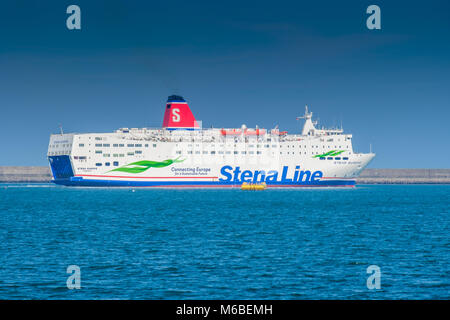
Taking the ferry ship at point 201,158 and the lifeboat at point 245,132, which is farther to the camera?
the lifeboat at point 245,132

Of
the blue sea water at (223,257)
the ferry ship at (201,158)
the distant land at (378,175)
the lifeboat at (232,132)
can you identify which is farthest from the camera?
the distant land at (378,175)

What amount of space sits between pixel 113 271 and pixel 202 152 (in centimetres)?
5521

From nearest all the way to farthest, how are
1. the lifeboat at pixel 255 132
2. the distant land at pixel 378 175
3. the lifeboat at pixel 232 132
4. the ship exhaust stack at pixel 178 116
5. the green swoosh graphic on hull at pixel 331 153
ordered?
1. the green swoosh graphic on hull at pixel 331 153
2. the lifeboat at pixel 232 132
3. the lifeboat at pixel 255 132
4. the ship exhaust stack at pixel 178 116
5. the distant land at pixel 378 175

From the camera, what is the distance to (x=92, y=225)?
27.3 m

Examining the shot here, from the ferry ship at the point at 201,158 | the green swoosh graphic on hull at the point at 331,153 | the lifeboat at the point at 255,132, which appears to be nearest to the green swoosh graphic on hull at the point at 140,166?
the ferry ship at the point at 201,158

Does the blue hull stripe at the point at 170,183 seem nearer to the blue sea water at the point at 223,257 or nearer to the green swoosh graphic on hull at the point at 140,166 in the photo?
the green swoosh graphic on hull at the point at 140,166

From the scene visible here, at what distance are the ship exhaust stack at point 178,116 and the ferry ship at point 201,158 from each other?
18 centimetres

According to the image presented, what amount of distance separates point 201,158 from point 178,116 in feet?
26.3

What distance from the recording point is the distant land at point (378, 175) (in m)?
117

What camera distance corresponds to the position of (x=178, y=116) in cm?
7562

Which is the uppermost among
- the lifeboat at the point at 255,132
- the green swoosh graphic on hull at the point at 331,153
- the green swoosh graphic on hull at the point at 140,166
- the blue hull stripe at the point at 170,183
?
the lifeboat at the point at 255,132

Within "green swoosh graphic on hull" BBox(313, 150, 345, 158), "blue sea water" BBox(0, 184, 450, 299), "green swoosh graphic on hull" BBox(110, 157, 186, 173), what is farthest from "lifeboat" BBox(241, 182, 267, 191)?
"blue sea water" BBox(0, 184, 450, 299)

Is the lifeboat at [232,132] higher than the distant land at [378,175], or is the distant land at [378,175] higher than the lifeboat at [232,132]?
the lifeboat at [232,132]
